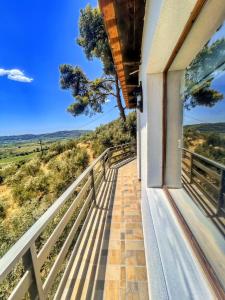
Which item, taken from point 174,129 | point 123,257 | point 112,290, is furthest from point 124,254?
point 174,129

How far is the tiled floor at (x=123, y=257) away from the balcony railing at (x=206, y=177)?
996mm

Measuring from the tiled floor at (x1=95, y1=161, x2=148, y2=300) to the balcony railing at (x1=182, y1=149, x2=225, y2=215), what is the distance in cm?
100

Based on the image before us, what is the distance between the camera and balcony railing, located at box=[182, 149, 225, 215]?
1056 millimetres

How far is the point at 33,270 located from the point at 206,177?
1343mm

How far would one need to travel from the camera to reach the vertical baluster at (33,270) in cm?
92

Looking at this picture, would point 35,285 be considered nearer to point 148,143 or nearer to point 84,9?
point 148,143

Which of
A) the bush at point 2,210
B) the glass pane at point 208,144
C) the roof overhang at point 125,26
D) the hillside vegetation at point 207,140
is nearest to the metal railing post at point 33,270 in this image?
the glass pane at point 208,144

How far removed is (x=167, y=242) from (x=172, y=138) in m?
0.95

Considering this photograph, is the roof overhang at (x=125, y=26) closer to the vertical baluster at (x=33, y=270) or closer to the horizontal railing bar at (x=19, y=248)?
the horizontal railing bar at (x=19, y=248)

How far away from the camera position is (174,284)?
922 millimetres

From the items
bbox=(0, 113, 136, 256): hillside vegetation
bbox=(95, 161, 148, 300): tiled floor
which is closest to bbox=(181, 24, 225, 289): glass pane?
bbox=(95, 161, 148, 300): tiled floor

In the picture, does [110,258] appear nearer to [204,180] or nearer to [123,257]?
[123,257]

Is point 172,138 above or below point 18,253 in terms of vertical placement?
above

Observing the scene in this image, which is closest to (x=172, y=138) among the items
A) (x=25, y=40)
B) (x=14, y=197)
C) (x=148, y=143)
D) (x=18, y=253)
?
(x=148, y=143)
